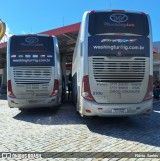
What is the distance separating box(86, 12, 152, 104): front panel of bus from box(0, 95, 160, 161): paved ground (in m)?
1.04

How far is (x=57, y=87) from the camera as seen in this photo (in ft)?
42.1

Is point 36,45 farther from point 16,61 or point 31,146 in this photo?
point 31,146

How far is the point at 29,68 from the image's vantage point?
497 inches

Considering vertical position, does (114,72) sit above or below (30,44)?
below

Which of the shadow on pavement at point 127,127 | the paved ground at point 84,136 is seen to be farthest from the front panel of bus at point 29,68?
the shadow on pavement at point 127,127

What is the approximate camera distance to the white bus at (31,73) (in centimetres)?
1250

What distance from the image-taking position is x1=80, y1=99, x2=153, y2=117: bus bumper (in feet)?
29.6

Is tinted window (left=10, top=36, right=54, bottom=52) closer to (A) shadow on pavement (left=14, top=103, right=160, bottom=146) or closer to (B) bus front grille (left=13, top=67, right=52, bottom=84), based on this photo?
(B) bus front grille (left=13, top=67, right=52, bottom=84)

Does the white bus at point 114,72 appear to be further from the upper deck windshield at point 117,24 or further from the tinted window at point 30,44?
the tinted window at point 30,44

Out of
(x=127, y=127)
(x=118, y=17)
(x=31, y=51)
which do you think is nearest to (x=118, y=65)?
(x=118, y=17)

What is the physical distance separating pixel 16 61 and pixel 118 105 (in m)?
5.54

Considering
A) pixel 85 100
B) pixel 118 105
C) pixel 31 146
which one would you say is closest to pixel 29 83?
pixel 85 100

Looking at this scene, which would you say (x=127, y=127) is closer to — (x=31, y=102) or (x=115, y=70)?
(x=115, y=70)

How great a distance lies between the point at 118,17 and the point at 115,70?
5.84ft
